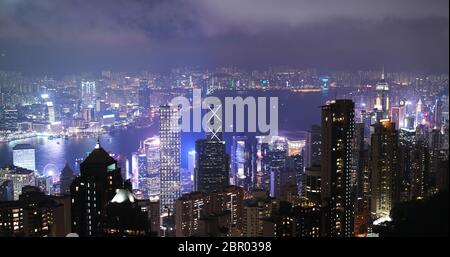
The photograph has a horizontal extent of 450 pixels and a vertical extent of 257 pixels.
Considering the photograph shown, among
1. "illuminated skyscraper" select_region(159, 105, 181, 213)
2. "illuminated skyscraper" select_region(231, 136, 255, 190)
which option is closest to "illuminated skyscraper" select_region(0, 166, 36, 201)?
"illuminated skyscraper" select_region(159, 105, 181, 213)

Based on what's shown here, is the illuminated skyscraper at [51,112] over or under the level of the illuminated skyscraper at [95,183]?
over

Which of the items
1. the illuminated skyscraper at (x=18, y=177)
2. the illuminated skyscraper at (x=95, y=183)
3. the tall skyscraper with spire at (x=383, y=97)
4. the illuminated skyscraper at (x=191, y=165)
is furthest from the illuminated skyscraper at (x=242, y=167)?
the illuminated skyscraper at (x=18, y=177)

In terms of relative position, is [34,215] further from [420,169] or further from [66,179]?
[420,169]

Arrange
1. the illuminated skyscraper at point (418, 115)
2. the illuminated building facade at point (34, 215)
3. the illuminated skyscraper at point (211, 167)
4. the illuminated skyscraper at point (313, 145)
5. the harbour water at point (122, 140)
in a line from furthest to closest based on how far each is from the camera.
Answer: the illuminated skyscraper at point (313, 145) → the illuminated skyscraper at point (211, 167) → the illuminated skyscraper at point (418, 115) → the harbour water at point (122, 140) → the illuminated building facade at point (34, 215)

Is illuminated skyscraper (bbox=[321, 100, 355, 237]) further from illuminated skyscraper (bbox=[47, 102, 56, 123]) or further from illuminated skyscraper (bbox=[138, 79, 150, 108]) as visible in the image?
illuminated skyscraper (bbox=[47, 102, 56, 123])

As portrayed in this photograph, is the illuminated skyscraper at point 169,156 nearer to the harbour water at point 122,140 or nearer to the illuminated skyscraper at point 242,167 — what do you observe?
the harbour water at point 122,140
